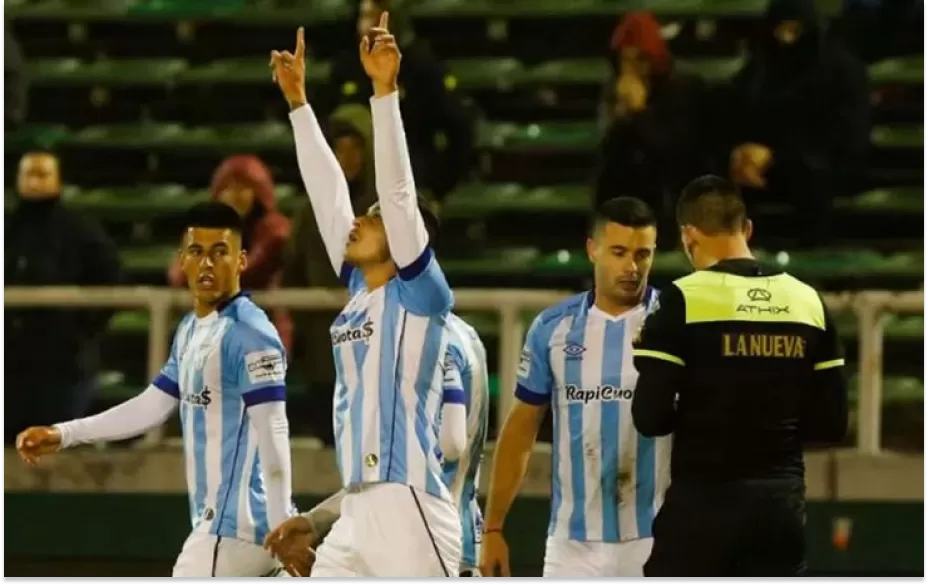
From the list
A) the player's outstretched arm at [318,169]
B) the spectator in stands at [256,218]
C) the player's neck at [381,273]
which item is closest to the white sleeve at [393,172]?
the player's neck at [381,273]

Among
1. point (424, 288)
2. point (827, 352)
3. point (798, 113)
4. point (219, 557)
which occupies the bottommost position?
point (219, 557)

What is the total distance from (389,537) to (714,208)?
1.26m

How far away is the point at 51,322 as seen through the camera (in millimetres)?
9445

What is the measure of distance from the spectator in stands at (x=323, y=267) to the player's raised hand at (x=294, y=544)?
297 centimetres

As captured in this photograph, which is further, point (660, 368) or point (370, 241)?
point (370, 241)

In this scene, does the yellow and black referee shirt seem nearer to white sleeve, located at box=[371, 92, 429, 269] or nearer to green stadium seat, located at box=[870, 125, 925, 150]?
white sleeve, located at box=[371, 92, 429, 269]

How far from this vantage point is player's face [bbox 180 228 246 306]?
7027 millimetres

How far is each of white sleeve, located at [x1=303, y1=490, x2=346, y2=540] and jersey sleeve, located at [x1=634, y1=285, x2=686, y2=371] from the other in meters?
0.93

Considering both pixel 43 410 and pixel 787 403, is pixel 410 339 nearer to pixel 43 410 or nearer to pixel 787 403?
pixel 787 403

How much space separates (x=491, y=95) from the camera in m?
12.1

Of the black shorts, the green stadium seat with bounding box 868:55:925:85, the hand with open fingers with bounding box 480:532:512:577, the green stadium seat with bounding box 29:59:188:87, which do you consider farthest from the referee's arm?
the green stadium seat with bounding box 29:59:188:87

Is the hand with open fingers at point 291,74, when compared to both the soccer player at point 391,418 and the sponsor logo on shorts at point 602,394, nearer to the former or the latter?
the soccer player at point 391,418

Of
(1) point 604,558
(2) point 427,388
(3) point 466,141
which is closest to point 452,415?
(2) point 427,388

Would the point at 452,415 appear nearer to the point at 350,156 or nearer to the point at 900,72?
the point at 350,156
